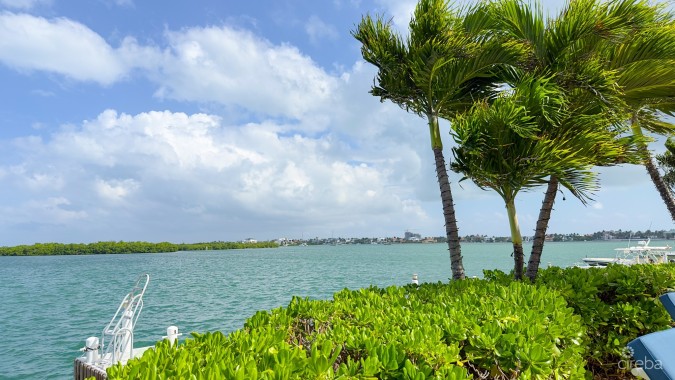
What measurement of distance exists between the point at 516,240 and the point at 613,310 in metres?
2.09

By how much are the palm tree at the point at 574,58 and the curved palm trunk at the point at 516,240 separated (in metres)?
0.21

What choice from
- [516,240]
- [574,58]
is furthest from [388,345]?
[574,58]

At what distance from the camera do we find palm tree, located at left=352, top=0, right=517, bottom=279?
21.3 feet

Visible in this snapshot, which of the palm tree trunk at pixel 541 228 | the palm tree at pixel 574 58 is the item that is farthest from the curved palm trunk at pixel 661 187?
the palm tree trunk at pixel 541 228

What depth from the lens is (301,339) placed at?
3.04m

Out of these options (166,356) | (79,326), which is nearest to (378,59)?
(166,356)

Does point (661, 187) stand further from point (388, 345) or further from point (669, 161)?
point (388, 345)

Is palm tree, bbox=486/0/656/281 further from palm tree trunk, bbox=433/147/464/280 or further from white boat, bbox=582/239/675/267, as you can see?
white boat, bbox=582/239/675/267

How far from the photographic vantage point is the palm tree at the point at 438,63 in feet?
21.3

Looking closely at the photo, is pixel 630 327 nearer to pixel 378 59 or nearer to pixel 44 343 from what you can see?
pixel 378 59

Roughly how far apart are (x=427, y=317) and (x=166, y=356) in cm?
178

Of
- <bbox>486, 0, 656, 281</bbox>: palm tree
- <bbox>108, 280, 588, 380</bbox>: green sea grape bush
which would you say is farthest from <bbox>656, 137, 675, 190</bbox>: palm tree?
<bbox>108, 280, 588, 380</bbox>: green sea grape bush

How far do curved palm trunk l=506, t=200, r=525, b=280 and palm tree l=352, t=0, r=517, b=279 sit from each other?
3.03 feet

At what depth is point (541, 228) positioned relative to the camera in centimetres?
699
